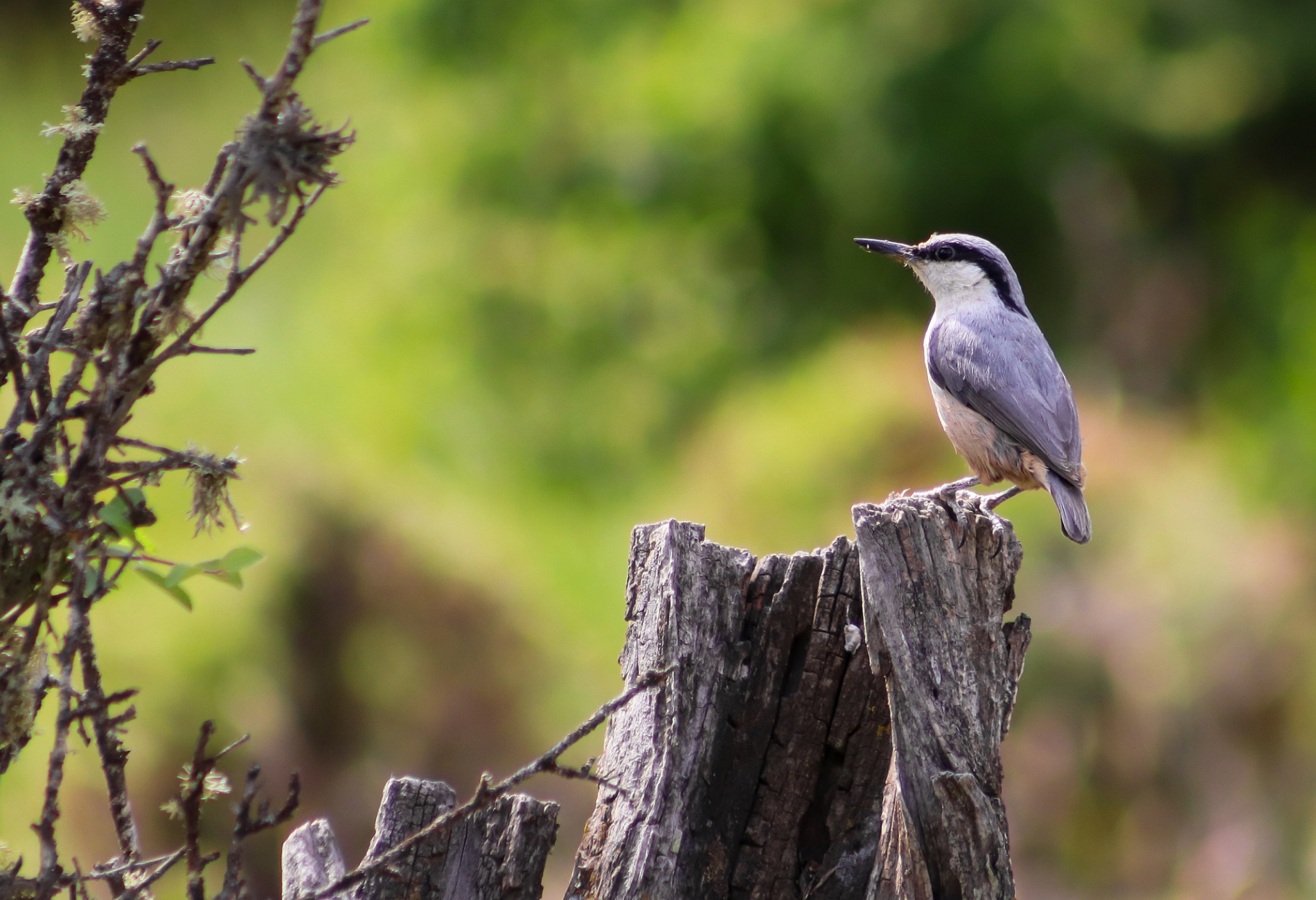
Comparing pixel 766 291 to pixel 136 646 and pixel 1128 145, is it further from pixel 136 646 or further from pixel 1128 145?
pixel 136 646

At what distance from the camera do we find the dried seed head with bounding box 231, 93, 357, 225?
1215mm

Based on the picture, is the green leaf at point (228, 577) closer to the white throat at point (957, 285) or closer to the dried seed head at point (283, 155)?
the dried seed head at point (283, 155)

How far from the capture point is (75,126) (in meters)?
1.34

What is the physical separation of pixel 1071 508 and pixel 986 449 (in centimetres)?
32

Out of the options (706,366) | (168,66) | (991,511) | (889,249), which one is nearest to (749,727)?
(991,511)

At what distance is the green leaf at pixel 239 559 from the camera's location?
4.71 ft

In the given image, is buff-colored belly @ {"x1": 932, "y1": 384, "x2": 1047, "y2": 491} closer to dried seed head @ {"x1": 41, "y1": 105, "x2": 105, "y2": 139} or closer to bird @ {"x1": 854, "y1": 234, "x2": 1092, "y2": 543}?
bird @ {"x1": 854, "y1": 234, "x2": 1092, "y2": 543}

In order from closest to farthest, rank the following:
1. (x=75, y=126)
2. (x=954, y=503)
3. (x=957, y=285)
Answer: (x=75, y=126) → (x=954, y=503) → (x=957, y=285)

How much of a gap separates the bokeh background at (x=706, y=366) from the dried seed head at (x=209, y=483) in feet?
10.6

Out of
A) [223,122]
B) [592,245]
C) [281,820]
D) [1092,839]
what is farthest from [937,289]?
[223,122]

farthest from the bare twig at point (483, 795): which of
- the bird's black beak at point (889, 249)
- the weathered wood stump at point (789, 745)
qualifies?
the bird's black beak at point (889, 249)

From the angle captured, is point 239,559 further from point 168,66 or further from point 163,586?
point 168,66

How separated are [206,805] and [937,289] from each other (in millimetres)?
3108

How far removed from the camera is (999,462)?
331 cm
